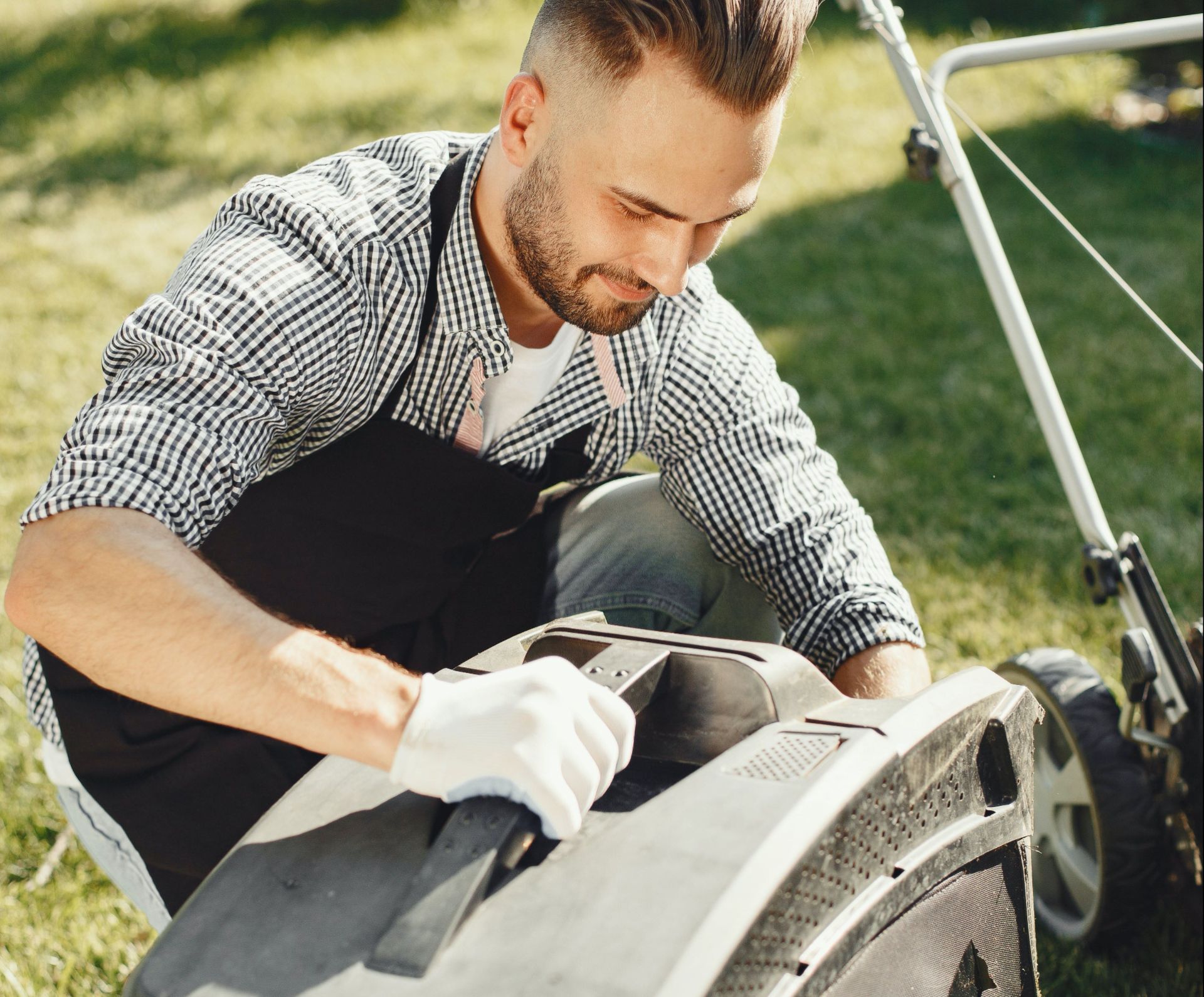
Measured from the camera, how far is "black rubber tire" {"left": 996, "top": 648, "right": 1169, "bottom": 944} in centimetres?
172

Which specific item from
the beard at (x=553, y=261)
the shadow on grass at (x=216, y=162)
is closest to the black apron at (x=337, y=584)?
the beard at (x=553, y=261)

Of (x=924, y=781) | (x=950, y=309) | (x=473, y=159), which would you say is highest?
(x=473, y=159)

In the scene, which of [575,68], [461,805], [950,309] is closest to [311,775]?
[461,805]

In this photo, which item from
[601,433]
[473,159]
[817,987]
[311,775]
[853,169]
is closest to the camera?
[817,987]

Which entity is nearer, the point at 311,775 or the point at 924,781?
the point at 924,781

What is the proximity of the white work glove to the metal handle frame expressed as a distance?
98 cm

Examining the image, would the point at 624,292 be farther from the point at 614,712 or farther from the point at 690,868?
the point at 690,868

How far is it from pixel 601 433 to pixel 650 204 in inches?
16.9

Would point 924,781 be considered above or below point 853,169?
above

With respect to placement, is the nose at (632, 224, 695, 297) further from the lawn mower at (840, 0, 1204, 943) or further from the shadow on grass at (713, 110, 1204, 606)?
the shadow on grass at (713, 110, 1204, 606)

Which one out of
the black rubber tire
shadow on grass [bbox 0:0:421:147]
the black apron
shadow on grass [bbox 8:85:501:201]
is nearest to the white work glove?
the black apron

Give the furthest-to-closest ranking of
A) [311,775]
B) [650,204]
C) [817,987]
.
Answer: [650,204] < [311,775] < [817,987]

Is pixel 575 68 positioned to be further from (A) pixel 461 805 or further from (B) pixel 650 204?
(A) pixel 461 805

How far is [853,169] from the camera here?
5156 millimetres
